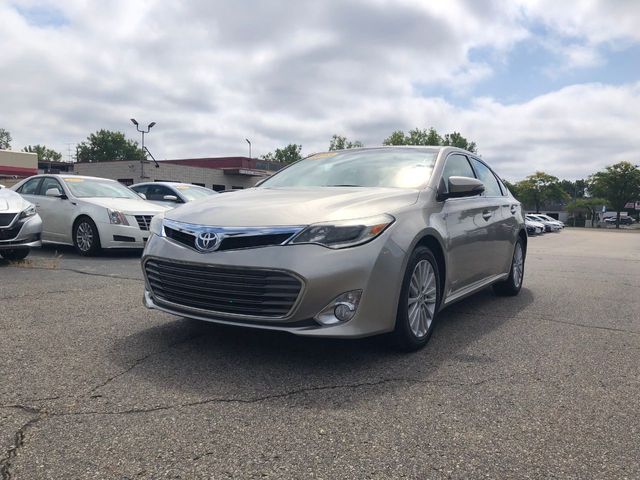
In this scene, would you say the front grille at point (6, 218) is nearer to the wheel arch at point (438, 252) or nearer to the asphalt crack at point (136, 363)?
the asphalt crack at point (136, 363)

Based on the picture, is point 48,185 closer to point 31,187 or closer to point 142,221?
point 31,187

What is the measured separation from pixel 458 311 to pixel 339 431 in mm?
3067

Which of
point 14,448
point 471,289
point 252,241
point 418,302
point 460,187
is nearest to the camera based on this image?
point 14,448

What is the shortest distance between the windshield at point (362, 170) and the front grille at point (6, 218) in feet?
14.9

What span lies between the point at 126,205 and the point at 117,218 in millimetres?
496

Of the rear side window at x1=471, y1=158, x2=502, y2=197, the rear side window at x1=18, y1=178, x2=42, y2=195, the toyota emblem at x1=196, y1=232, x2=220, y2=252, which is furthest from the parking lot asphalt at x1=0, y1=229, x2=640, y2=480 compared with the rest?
the rear side window at x1=18, y1=178, x2=42, y2=195

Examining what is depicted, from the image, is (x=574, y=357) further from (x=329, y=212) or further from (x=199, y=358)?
(x=199, y=358)

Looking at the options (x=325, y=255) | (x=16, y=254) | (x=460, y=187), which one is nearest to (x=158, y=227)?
(x=325, y=255)

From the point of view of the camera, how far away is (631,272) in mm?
9852

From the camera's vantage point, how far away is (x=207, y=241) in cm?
341

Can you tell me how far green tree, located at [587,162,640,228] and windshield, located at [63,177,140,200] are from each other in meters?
81.4

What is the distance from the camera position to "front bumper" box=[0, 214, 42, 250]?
24.6 ft

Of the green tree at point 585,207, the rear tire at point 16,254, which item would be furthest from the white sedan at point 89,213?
the green tree at point 585,207

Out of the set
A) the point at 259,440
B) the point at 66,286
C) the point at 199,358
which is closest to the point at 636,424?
the point at 259,440
